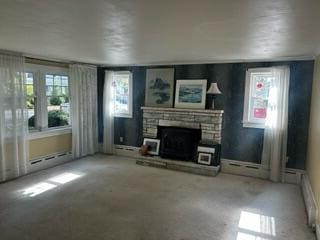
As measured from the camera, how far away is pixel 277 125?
455cm

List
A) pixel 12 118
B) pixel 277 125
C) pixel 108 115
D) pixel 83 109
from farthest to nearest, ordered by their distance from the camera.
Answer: pixel 108 115 → pixel 83 109 → pixel 277 125 → pixel 12 118

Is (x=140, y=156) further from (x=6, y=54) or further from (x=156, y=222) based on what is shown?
(x=6, y=54)

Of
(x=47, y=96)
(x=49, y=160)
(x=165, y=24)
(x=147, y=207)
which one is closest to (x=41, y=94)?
(x=47, y=96)

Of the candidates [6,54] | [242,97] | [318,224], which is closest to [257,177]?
[242,97]

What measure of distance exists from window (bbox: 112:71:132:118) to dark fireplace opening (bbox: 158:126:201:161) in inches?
48.7

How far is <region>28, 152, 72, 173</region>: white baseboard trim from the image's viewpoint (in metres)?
4.94

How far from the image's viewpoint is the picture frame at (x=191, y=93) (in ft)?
17.3

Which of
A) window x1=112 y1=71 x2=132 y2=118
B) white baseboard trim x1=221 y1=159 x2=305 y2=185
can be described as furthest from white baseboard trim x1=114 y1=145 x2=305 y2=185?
window x1=112 y1=71 x2=132 y2=118

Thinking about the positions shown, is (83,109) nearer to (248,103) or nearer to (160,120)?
(160,120)

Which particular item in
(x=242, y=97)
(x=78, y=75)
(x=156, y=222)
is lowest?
(x=156, y=222)

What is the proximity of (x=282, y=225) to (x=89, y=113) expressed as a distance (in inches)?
182

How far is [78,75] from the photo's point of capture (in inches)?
223

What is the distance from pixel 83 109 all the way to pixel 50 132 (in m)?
0.92

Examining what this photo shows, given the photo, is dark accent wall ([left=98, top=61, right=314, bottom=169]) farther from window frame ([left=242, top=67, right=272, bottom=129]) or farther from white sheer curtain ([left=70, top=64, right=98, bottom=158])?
white sheer curtain ([left=70, top=64, right=98, bottom=158])
